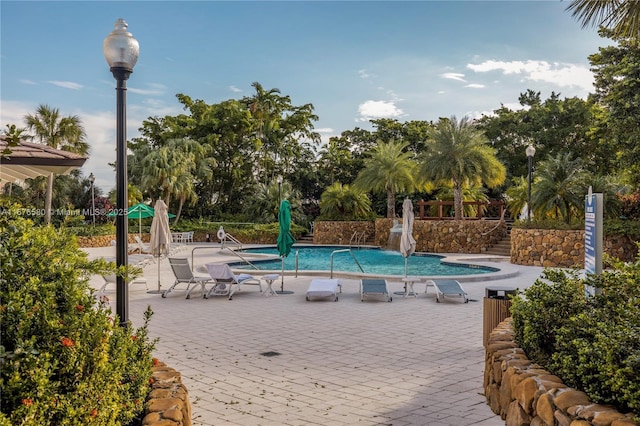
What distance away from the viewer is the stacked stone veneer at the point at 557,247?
673 inches

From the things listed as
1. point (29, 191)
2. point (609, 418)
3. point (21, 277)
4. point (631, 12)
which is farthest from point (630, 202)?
point (29, 191)

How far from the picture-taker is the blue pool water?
18.0 m

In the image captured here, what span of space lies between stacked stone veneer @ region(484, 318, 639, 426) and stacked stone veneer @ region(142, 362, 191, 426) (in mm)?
2280

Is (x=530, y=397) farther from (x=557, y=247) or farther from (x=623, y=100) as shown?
(x=623, y=100)

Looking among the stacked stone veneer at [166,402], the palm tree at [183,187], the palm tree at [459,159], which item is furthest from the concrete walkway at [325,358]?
the palm tree at [183,187]

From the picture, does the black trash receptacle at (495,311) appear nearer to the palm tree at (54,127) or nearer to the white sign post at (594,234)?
the white sign post at (594,234)

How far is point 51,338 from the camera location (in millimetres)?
2549

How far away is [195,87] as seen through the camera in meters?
37.0

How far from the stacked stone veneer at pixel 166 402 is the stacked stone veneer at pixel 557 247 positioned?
619 inches

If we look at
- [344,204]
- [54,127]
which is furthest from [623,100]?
[54,127]

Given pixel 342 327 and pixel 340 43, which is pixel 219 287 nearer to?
pixel 342 327

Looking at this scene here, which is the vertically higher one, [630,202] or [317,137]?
[317,137]

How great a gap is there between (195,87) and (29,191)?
41.9ft

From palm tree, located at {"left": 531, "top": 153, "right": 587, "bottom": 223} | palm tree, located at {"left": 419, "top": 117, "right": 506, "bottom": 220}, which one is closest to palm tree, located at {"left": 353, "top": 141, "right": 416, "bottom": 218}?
palm tree, located at {"left": 419, "top": 117, "right": 506, "bottom": 220}
